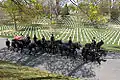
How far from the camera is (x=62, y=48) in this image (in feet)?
49.4

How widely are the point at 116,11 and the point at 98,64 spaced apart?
4215 cm

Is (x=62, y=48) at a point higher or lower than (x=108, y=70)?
higher

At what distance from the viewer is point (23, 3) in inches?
338

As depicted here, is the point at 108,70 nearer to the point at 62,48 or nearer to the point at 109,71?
the point at 109,71

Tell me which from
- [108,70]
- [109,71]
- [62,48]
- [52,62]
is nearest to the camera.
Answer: [109,71]

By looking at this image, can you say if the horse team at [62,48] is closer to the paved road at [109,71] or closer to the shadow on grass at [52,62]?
the shadow on grass at [52,62]

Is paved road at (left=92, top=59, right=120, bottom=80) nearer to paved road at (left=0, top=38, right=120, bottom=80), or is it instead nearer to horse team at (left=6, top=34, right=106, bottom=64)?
paved road at (left=0, top=38, right=120, bottom=80)

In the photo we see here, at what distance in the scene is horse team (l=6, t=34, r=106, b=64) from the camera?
14297 millimetres

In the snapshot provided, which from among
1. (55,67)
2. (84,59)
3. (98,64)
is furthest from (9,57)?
(98,64)

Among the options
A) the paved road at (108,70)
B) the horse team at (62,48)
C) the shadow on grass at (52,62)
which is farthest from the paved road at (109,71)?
the horse team at (62,48)

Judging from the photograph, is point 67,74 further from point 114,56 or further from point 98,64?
point 114,56

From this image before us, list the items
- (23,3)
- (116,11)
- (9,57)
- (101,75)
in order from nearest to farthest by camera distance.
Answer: (23,3)
(101,75)
(9,57)
(116,11)

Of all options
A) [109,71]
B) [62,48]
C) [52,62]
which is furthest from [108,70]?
[62,48]

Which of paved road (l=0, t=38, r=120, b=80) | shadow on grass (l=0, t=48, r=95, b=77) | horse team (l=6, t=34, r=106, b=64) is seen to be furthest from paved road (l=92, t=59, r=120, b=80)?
horse team (l=6, t=34, r=106, b=64)
